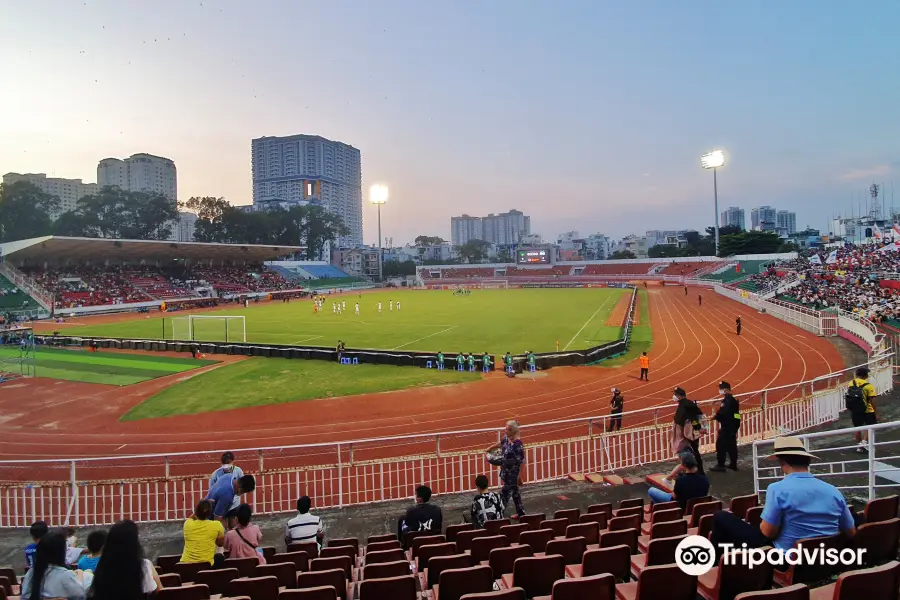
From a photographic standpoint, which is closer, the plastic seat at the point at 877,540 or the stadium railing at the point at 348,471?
the plastic seat at the point at 877,540

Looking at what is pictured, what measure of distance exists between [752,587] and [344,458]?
11046mm

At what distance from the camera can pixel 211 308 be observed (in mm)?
61469

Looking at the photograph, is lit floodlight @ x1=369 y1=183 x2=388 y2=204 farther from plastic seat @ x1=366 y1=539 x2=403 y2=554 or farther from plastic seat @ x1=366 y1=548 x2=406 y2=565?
plastic seat @ x1=366 y1=548 x2=406 y2=565

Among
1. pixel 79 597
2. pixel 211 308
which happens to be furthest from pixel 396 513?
pixel 211 308

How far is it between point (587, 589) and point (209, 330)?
41.6 m

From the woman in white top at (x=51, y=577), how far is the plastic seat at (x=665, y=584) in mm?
4180

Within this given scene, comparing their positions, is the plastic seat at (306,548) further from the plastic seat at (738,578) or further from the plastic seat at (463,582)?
the plastic seat at (738,578)

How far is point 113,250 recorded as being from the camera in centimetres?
6169

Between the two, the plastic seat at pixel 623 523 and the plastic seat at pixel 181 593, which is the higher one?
the plastic seat at pixel 181 593

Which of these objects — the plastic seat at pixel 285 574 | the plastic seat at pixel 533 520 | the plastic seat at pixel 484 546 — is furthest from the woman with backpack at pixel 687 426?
the plastic seat at pixel 285 574

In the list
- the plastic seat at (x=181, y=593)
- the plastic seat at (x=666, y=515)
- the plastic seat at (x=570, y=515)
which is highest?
the plastic seat at (x=181, y=593)

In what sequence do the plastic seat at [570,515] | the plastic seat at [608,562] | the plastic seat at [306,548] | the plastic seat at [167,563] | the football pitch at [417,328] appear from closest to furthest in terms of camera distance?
the plastic seat at [608,562] < the plastic seat at [167,563] < the plastic seat at [306,548] < the plastic seat at [570,515] < the football pitch at [417,328]

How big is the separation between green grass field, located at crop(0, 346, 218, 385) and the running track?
1418 millimetres

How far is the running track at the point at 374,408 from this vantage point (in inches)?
596
